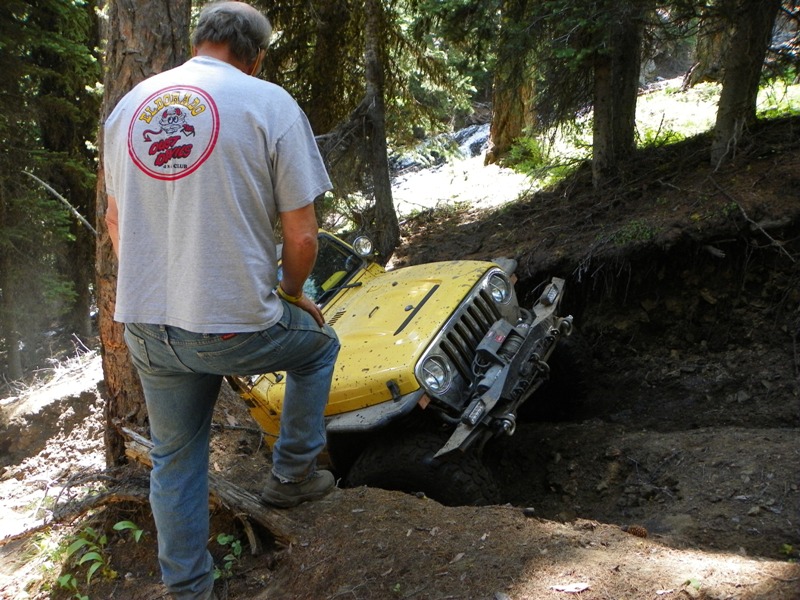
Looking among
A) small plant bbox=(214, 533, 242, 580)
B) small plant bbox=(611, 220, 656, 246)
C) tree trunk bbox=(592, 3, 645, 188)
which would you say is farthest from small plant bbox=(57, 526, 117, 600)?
tree trunk bbox=(592, 3, 645, 188)

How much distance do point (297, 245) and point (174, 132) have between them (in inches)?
23.4

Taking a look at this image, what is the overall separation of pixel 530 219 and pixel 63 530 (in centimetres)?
652

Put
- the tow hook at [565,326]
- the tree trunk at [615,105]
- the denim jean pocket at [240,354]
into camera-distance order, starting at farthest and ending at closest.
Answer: the tree trunk at [615,105] < the tow hook at [565,326] < the denim jean pocket at [240,354]

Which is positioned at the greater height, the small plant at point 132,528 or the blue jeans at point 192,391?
the blue jeans at point 192,391

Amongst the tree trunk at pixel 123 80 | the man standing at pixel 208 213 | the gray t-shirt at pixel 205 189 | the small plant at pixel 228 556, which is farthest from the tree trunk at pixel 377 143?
the gray t-shirt at pixel 205 189

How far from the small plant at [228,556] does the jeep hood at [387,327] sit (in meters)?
1.23

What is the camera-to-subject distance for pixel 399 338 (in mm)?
4902

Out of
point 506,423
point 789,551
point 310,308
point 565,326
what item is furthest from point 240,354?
point 565,326

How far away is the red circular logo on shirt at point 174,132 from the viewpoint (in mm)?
2535

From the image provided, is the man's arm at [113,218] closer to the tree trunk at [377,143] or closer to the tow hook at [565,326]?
the tow hook at [565,326]

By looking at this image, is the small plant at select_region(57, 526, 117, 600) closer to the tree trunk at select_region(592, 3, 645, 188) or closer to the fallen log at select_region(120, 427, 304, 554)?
the fallen log at select_region(120, 427, 304, 554)

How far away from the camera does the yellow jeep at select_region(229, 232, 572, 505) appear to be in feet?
14.7

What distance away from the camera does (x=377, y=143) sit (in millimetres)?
10484

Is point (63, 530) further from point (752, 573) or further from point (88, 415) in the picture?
point (88, 415)
